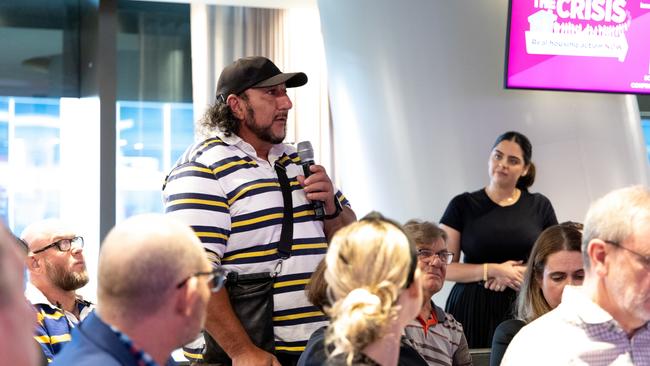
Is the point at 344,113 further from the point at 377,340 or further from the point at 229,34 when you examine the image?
the point at 377,340

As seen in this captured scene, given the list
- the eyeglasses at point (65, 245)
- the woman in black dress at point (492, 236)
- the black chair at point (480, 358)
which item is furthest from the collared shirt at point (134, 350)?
the woman in black dress at point (492, 236)

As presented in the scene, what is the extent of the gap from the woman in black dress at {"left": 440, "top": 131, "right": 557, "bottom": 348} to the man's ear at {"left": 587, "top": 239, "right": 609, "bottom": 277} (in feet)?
6.84

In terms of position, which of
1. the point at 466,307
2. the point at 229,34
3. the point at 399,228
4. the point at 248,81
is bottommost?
the point at 466,307

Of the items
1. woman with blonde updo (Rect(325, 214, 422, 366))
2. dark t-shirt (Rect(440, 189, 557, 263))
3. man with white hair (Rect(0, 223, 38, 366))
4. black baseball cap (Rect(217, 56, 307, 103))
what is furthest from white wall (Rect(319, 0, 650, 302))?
man with white hair (Rect(0, 223, 38, 366))

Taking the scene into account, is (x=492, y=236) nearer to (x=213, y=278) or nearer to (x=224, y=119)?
(x=224, y=119)

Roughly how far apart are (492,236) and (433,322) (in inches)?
40.0

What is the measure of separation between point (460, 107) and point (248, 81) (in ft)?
8.16

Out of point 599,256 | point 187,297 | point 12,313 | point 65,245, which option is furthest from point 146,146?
point 12,313

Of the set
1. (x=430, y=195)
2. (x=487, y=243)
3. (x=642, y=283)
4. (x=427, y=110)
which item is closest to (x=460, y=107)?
(x=427, y=110)

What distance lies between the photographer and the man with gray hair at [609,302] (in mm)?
2031

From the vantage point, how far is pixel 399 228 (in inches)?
72.3

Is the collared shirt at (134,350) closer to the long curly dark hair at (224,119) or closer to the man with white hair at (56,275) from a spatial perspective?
the long curly dark hair at (224,119)

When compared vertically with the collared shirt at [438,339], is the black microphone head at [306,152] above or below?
above

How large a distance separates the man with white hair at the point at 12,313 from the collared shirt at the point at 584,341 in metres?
1.56
